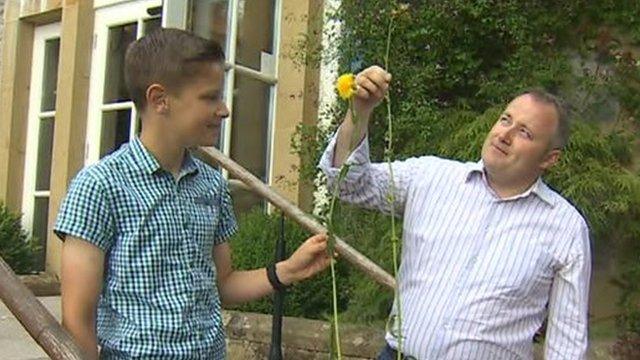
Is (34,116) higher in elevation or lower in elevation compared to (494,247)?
higher

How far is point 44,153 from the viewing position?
26.4 ft

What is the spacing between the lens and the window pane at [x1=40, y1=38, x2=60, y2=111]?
26.3 ft

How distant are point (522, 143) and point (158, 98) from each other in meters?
0.94

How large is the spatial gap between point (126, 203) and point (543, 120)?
1.09 m

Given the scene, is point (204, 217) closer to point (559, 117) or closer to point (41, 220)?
point (559, 117)

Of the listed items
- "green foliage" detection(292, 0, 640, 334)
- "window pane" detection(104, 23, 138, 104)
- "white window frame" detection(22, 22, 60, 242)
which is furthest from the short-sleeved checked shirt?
"white window frame" detection(22, 22, 60, 242)

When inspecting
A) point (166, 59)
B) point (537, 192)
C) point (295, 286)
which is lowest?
point (295, 286)

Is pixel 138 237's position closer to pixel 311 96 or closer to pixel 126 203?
pixel 126 203

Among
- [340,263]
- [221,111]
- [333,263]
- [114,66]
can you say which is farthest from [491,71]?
[114,66]

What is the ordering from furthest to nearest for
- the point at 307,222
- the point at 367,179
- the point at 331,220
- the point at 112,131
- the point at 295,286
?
the point at 112,131, the point at 295,286, the point at 307,222, the point at 367,179, the point at 331,220

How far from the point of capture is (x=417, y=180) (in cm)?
234

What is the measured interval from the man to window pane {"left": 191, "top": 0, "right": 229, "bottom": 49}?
3.69 meters

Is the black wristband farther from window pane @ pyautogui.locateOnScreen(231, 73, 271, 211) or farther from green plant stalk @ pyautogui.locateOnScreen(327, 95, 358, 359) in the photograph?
window pane @ pyautogui.locateOnScreen(231, 73, 271, 211)

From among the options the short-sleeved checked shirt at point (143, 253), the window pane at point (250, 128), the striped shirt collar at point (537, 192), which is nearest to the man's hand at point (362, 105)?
the striped shirt collar at point (537, 192)
